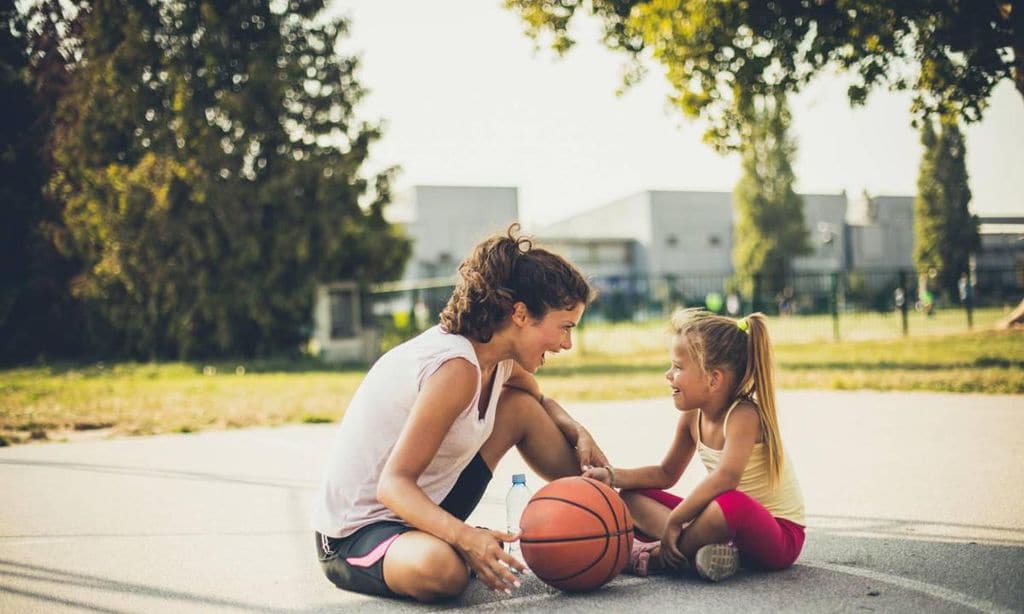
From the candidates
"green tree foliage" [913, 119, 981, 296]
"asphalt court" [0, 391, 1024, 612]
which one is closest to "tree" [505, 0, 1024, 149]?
"asphalt court" [0, 391, 1024, 612]

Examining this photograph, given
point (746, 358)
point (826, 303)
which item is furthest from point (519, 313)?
point (826, 303)

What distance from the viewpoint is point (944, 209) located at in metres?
46.1

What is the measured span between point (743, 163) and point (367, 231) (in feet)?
110

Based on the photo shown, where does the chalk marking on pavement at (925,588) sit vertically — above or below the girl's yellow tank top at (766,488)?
below

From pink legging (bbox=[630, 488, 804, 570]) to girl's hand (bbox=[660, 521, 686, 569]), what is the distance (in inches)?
8.8

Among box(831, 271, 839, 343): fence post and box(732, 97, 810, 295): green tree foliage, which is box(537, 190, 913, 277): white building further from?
box(831, 271, 839, 343): fence post

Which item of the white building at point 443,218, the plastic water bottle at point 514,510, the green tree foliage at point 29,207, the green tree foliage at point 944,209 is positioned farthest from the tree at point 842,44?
the white building at point 443,218

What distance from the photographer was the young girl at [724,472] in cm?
350

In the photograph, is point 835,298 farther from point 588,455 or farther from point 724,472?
point 724,472

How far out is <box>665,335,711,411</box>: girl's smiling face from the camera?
3.70 m

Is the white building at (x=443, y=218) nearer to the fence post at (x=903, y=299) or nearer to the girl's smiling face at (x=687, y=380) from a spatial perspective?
the fence post at (x=903, y=299)

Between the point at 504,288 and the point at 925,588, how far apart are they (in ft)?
6.64

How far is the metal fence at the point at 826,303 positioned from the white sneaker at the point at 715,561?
17199 millimetres

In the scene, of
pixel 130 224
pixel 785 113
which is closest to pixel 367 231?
pixel 130 224
